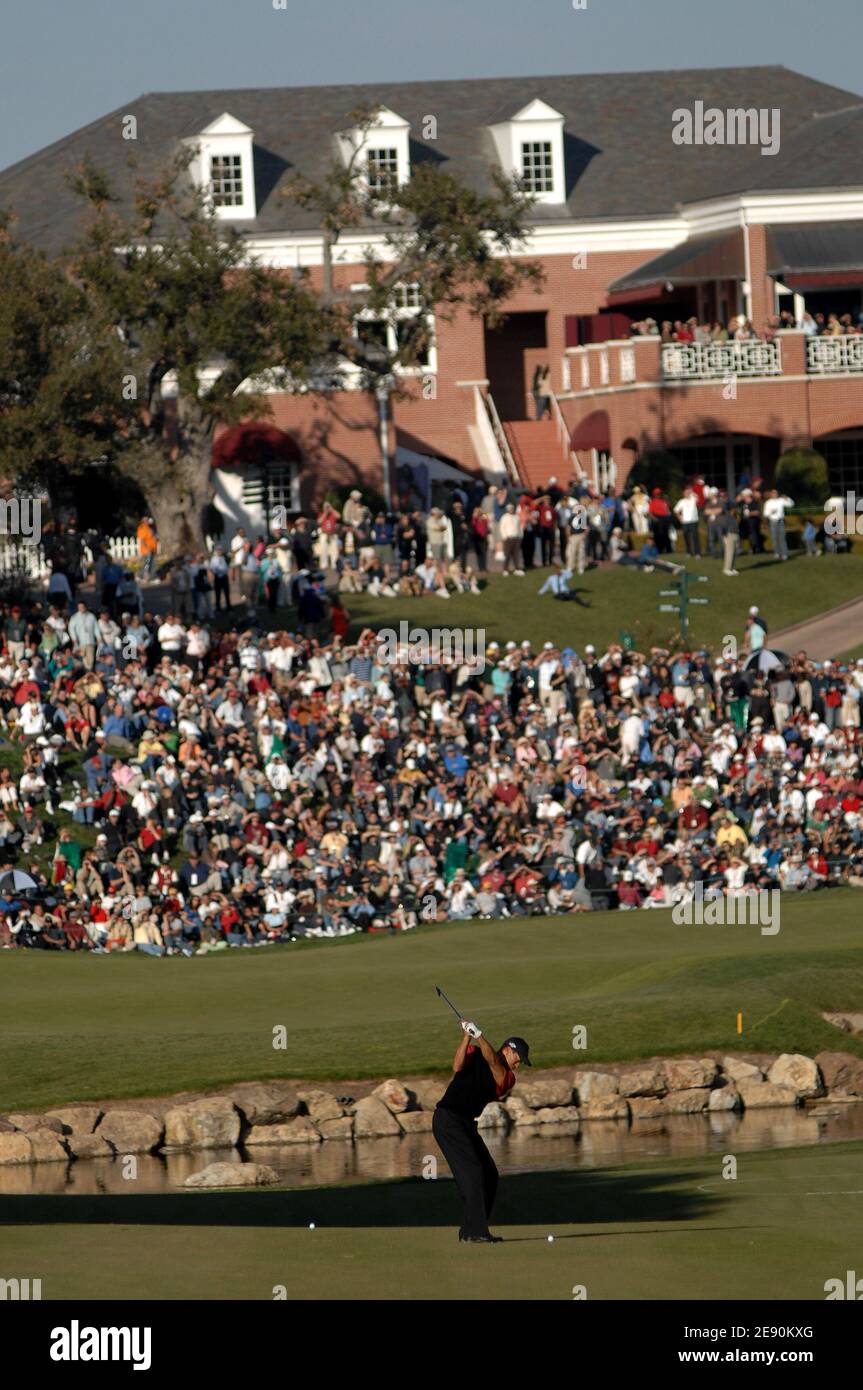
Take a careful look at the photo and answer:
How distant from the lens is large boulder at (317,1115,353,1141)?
2308 centimetres

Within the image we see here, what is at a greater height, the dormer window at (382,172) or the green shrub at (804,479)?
the dormer window at (382,172)

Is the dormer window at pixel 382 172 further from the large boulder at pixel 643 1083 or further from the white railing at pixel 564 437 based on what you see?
the large boulder at pixel 643 1083

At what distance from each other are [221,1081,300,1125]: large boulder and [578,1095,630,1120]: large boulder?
9.55 ft

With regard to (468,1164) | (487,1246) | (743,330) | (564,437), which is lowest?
(487,1246)

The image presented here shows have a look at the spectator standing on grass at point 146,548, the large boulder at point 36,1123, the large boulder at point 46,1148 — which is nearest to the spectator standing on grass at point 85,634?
the spectator standing on grass at point 146,548

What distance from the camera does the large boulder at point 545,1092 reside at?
2353 cm

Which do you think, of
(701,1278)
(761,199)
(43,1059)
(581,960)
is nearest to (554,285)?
(761,199)

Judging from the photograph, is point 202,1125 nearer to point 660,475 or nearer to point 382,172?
point 660,475

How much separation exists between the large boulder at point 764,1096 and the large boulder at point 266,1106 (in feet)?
15.0

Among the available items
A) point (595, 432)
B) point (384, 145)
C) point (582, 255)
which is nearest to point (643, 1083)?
point (595, 432)

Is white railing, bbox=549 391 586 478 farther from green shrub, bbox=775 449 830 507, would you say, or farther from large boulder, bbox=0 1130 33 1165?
large boulder, bbox=0 1130 33 1165

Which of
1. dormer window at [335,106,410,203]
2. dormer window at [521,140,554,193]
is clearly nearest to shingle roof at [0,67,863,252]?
dormer window at [521,140,554,193]

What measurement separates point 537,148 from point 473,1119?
55.3 metres

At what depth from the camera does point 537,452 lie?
65.9 meters
